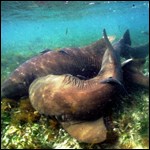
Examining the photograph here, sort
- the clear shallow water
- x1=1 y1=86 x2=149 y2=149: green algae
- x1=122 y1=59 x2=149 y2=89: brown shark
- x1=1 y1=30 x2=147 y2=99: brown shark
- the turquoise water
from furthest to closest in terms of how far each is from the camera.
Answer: the clear shallow water
the turquoise water
x1=1 y1=30 x2=147 y2=99: brown shark
x1=122 y1=59 x2=149 y2=89: brown shark
x1=1 y1=86 x2=149 y2=149: green algae

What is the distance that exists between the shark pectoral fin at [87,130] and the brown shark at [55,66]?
2.64 m

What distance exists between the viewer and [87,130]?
19.4 ft

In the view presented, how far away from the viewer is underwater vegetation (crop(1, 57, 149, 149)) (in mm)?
6004

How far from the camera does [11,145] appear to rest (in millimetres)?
6273

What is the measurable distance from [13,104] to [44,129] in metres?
2.07

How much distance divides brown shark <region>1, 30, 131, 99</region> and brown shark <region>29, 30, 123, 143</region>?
1501 mm

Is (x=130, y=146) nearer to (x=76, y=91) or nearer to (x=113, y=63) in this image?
(x=76, y=91)

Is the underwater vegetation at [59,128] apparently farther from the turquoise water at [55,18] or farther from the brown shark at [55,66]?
the turquoise water at [55,18]

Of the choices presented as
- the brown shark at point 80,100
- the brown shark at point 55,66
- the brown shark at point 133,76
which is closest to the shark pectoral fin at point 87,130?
the brown shark at point 80,100

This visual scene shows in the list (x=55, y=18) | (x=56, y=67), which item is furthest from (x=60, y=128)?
(x=55, y=18)

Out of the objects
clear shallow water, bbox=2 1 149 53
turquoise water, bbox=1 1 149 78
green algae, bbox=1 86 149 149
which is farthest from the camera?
clear shallow water, bbox=2 1 149 53

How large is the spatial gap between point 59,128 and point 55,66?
3.45m

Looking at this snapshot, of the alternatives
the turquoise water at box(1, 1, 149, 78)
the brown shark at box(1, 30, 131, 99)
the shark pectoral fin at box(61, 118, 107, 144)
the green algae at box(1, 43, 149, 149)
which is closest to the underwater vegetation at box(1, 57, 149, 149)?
the green algae at box(1, 43, 149, 149)

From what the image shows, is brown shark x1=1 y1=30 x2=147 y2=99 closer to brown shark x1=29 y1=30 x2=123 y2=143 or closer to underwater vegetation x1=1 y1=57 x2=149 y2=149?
underwater vegetation x1=1 y1=57 x2=149 y2=149
